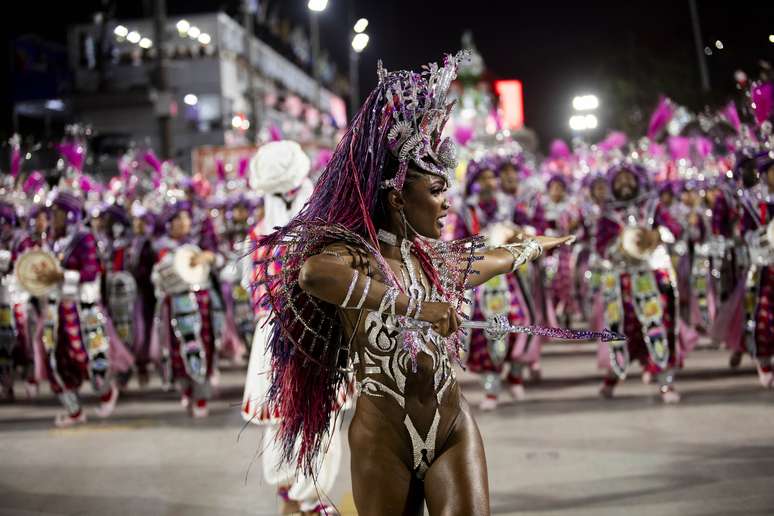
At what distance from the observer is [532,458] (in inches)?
281

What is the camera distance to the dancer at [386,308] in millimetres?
3367

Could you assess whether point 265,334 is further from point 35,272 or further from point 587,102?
point 587,102

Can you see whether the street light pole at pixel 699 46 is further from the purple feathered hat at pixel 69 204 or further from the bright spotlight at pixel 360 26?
the purple feathered hat at pixel 69 204

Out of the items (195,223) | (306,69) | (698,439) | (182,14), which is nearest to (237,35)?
(182,14)

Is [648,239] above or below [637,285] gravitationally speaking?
above

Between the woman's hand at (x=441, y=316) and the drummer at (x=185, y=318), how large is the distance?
7113 millimetres

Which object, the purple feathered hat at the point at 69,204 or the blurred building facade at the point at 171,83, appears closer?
the purple feathered hat at the point at 69,204

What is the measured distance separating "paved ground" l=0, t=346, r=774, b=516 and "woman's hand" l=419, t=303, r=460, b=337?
1666 mm

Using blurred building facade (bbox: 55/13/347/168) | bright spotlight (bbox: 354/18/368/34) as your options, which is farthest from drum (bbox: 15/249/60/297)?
blurred building facade (bbox: 55/13/347/168)

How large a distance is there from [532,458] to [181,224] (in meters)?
4.95

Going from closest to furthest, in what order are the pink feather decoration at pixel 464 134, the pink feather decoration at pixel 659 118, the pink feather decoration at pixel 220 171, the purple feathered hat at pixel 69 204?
the purple feathered hat at pixel 69 204
the pink feather decoration at pixel 659 118
the pink feather decoration at pixel 464 134
the pink feather decoration at pixel 220 171

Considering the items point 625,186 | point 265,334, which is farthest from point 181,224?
point 265,334

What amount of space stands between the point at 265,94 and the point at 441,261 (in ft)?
201

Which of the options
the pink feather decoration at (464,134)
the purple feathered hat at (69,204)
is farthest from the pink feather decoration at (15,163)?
the pink feather decoration at (464,134)
